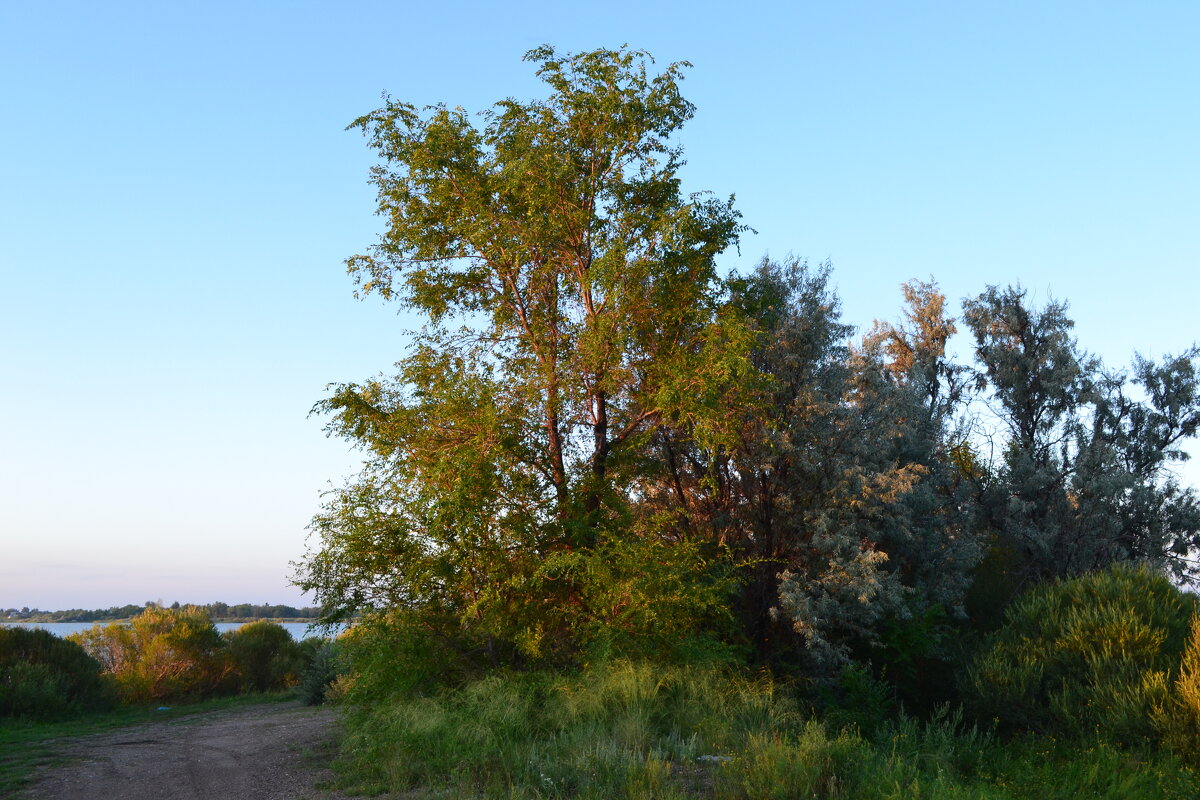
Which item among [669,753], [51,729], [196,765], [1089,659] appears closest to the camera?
[669,753]

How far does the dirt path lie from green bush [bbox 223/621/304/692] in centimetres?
1200

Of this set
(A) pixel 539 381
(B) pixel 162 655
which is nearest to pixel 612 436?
(A) pixel 539 381

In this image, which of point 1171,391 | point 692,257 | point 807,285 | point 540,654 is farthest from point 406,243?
point 1171,391

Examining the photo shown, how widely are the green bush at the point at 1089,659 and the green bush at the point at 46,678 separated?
67.3 ft

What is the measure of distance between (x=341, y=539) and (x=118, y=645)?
17.9 m

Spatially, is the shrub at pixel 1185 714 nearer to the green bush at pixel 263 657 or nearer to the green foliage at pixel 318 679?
the green foliage at pixel 318 679

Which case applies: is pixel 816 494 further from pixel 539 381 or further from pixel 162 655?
pixel 162 655

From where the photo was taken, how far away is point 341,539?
518 inches

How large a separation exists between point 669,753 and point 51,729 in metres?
14.6

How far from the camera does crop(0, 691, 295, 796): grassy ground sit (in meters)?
11.3

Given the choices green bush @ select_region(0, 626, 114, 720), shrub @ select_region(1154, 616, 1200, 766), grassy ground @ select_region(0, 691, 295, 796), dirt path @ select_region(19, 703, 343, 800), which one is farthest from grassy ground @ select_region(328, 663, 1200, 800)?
green bush @ select_region(0, 626, 114, 720)

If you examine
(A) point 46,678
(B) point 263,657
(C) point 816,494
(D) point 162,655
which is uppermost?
(C) point 816,494

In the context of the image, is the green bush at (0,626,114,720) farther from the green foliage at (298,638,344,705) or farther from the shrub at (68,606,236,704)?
the green foliage at (298,638,344,705)

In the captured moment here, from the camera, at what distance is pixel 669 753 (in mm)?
9125
